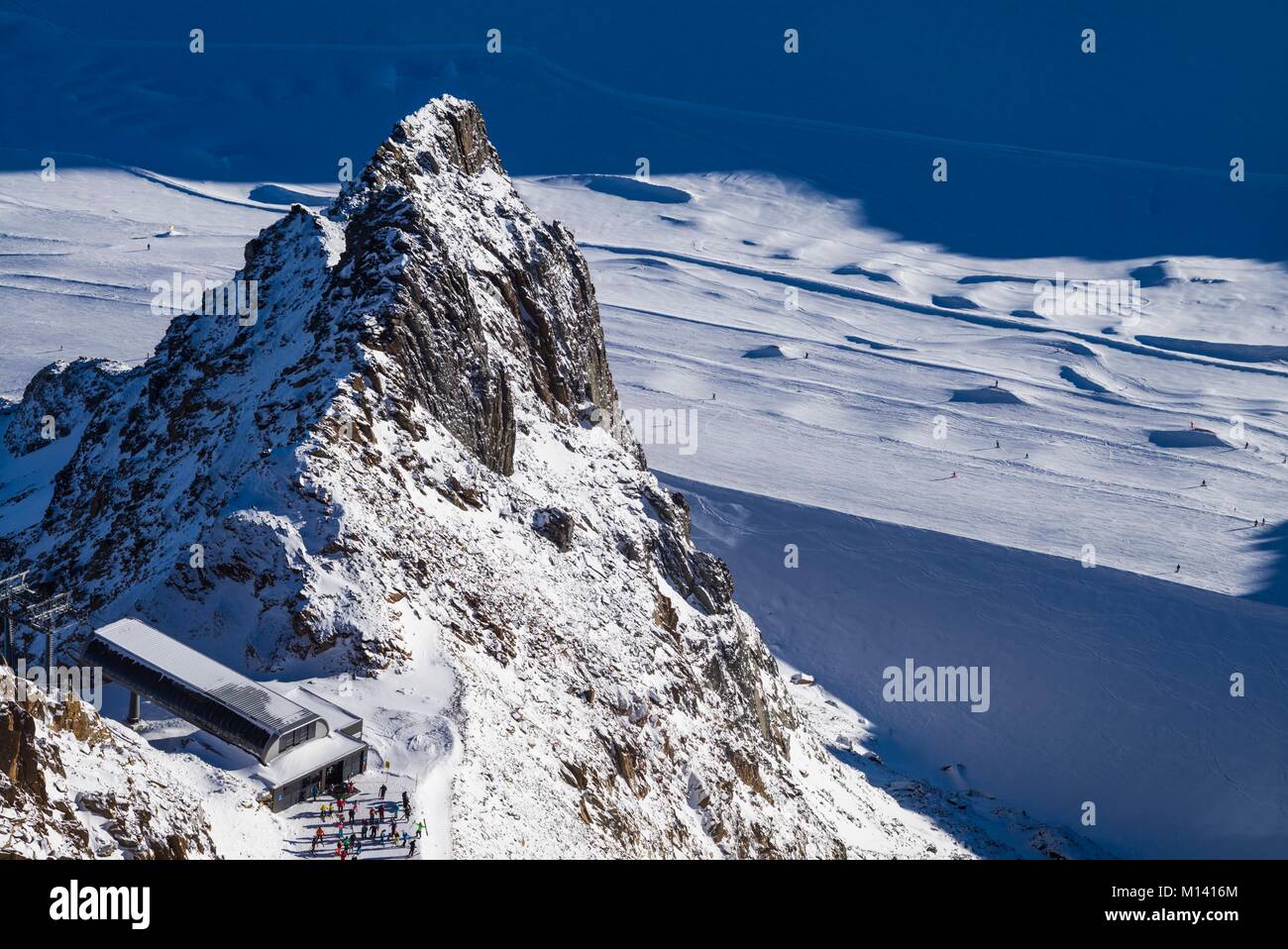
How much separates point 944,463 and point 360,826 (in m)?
75.6

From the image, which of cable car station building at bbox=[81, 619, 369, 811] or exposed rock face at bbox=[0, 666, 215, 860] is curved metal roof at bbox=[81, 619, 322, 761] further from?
exposed rock face at bbox=[0, 666, 215, 860]

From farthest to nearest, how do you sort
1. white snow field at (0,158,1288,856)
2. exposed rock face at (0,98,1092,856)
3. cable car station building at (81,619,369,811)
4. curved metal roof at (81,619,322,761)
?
white snow field at (0,158,1288,856), exposed rock face at (0,98,1092,856), curved metal roof at (81,619,322,761), cable car station building at (81,619,369,811)

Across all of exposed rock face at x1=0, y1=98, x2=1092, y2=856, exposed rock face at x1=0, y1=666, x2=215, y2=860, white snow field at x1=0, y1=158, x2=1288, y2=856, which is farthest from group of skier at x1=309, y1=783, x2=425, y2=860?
exposed rock face at x1=0, y1=666, x2=215, y2=860

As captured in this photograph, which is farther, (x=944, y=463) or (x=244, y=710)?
(x=944, y=463)

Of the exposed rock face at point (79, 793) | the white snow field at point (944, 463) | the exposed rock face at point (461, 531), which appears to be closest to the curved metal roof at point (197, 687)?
the white snow field at point (944, 463)

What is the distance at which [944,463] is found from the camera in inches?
3770

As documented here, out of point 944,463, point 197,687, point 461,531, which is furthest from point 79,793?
point 944,463

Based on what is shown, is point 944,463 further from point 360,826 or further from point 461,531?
point 360,826

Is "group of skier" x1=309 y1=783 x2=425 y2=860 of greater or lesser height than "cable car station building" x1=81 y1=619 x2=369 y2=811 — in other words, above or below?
below

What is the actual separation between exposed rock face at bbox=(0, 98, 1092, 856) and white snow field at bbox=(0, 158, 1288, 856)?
2466mm

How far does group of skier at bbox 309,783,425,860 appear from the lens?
79.7 ft

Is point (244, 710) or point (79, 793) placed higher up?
point (79, 793)

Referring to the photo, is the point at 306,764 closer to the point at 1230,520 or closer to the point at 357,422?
the point at 357,422
